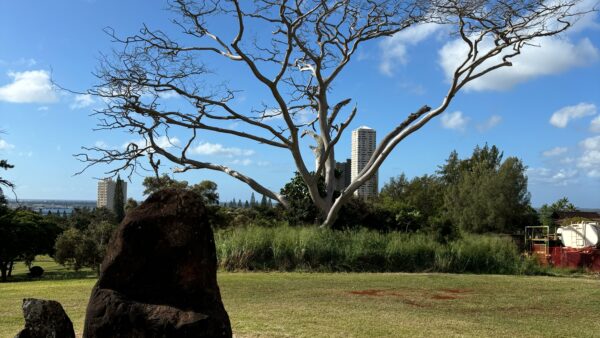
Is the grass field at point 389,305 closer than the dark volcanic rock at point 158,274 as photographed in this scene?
No

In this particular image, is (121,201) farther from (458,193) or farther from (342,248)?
(342,248)

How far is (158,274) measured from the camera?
17.1 ft

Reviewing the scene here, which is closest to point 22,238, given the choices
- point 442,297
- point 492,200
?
point 442,297

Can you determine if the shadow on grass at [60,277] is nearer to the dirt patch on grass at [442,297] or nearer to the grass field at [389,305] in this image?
the grass field at [389,305]

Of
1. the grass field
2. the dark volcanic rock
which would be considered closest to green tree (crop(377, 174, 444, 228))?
the grass field

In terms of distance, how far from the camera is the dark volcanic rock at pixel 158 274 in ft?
16.0

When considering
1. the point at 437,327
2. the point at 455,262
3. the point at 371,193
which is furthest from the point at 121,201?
the point at 437,327

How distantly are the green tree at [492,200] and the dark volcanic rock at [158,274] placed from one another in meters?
42.1

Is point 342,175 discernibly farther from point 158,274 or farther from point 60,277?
point 158,274

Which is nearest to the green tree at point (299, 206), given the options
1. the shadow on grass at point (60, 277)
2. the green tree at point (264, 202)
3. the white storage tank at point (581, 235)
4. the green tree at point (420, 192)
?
the green tree at point (264, 202)

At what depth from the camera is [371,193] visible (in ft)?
179

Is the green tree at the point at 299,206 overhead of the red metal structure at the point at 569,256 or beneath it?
overhead

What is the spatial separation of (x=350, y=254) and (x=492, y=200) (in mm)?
32432

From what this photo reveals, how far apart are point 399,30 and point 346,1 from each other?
2.94 m
